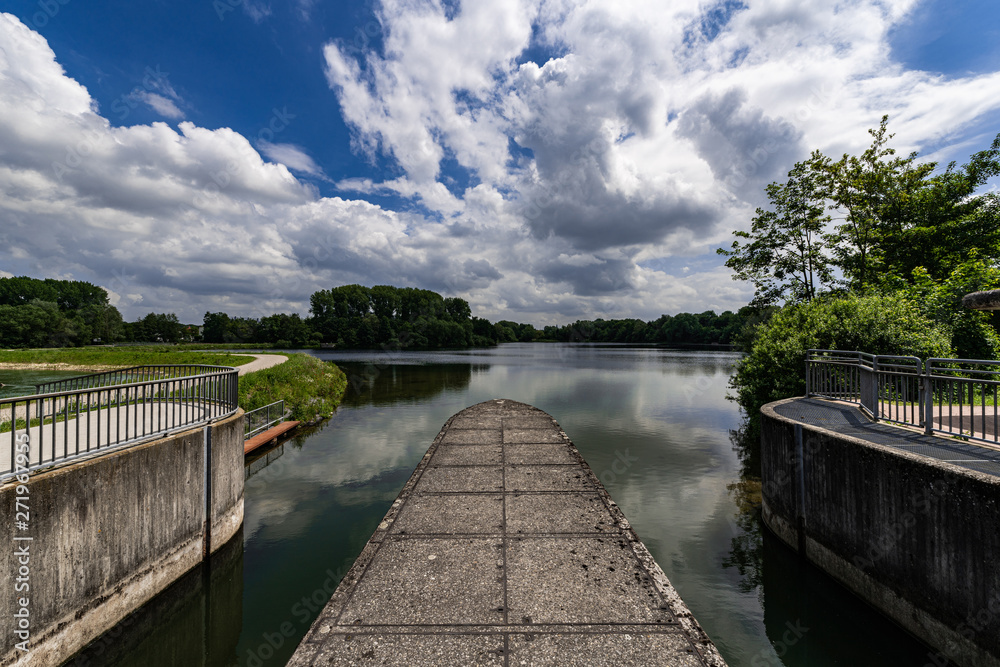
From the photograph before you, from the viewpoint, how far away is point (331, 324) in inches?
4909

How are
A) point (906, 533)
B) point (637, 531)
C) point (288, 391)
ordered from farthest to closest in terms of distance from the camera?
point (288, 391) → point (637, 531) → point (906, 533)

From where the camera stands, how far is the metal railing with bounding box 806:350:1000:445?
6371 mm

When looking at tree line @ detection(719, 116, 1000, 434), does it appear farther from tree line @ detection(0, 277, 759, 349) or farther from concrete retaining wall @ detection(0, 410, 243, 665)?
tree line @ detection(0, 277, 759, 349)

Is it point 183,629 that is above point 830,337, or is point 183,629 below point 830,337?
below

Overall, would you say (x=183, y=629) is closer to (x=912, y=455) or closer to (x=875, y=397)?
(x=912, y=455)

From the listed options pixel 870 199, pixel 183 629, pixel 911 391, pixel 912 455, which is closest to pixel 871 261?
pixel 870 199

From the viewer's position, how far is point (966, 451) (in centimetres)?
595

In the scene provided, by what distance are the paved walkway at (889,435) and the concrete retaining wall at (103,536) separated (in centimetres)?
1154

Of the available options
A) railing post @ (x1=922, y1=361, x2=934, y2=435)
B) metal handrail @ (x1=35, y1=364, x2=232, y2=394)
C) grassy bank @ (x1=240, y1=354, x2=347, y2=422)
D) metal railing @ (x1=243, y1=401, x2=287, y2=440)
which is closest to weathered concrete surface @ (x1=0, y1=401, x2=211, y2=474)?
metal handrail @ (x1=35, y1=364, x2=232, y2=394)

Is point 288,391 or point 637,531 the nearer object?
point 637,531

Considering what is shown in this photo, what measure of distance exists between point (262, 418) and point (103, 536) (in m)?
14.6

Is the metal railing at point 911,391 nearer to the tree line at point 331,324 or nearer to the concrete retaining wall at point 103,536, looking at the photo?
the concrete retaining wall at point 103,536

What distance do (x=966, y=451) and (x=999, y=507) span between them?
90.8 inches

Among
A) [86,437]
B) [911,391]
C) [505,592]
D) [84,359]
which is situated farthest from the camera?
[84,359]
